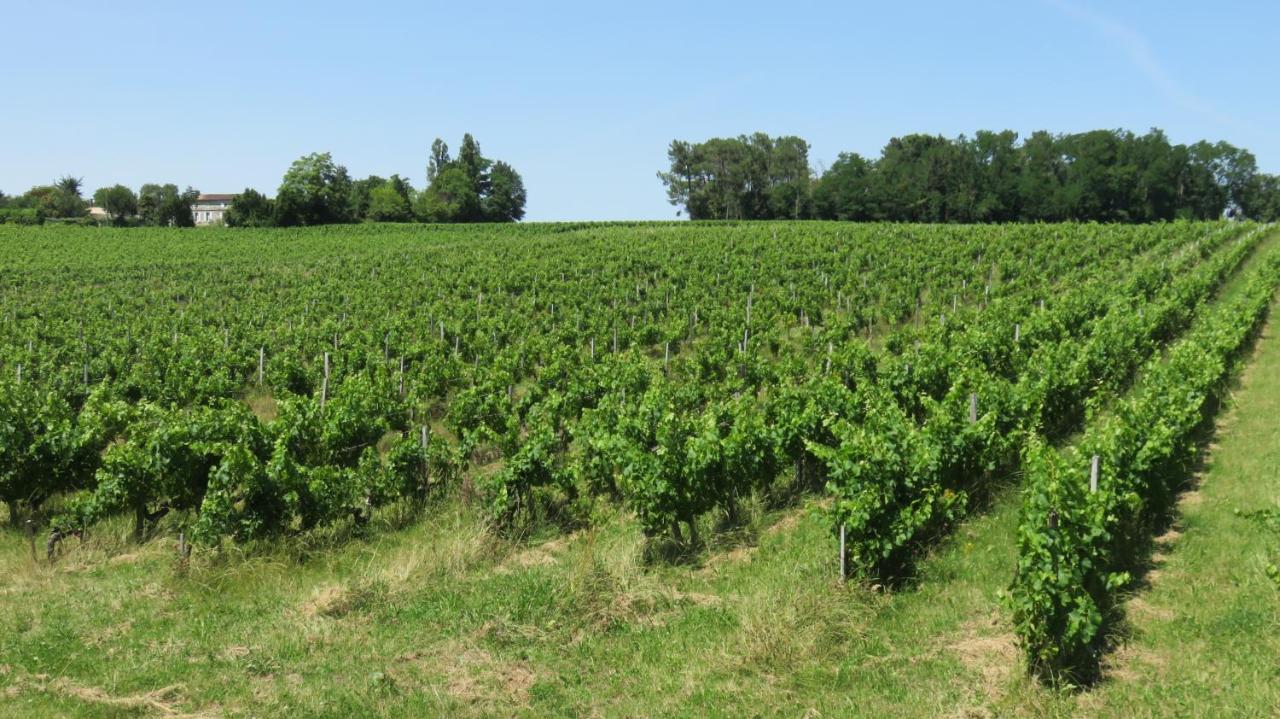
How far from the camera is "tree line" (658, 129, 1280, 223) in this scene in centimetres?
8300

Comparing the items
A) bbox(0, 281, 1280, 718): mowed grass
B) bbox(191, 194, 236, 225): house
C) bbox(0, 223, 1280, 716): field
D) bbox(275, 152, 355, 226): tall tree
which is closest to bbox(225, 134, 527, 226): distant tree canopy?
bbox(275, 152, 355, 226): tall tree

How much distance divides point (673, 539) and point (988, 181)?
82.9 m

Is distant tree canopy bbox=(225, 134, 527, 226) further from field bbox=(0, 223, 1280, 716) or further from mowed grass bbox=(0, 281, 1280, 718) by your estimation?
mowed grass bbox=(0, 281, 1280, 718)

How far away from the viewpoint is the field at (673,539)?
7551 millimetres

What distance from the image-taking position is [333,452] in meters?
15.2

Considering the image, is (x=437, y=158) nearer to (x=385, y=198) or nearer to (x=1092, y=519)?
(x=385, y=198)

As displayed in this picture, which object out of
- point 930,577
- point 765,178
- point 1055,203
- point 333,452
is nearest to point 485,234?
point 765,178

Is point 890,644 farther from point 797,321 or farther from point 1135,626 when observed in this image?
point 797,321

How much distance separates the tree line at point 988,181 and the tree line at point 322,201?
80.3 ft

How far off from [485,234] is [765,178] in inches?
1501

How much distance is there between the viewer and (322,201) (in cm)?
8625

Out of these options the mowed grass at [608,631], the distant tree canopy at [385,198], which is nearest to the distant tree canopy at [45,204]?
the distant tree canopy at [385,198]

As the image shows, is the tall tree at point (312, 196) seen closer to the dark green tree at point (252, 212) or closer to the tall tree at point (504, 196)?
the dark green tree at point (252, 212)

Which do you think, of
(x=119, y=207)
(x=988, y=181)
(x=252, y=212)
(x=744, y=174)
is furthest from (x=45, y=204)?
(x=988, y=181)
